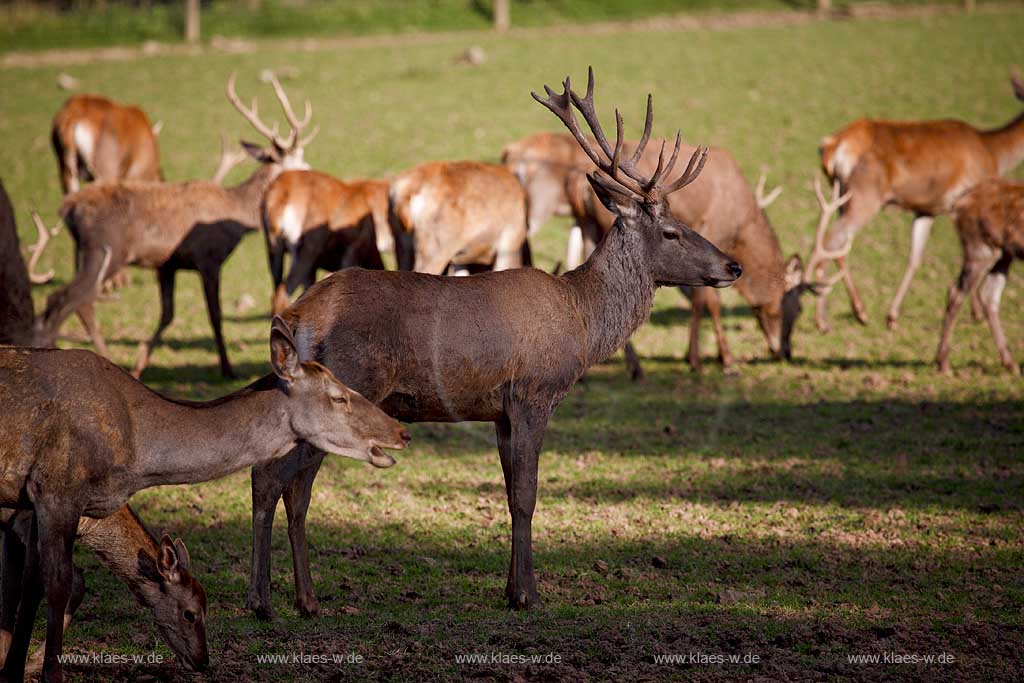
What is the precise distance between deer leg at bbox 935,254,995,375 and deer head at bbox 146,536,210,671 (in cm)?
839

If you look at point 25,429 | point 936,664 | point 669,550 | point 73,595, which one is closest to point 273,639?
point 73,595

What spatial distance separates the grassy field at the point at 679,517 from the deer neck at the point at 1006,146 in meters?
1.71

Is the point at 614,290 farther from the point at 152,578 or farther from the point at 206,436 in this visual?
the point at 152,578

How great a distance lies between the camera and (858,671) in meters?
5.29

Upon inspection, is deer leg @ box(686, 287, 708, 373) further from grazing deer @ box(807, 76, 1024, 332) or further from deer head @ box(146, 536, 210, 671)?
deer head @ box(146, 536, 210, 671)

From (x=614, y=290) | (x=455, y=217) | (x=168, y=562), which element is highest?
(x=614, y=290)

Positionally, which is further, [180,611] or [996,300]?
[996,300]

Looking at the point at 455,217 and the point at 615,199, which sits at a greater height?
the point at 615,199

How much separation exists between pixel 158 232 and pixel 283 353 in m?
6.38

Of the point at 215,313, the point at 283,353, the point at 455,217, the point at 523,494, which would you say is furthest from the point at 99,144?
the point at 283,353

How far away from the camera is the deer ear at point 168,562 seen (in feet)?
15.9

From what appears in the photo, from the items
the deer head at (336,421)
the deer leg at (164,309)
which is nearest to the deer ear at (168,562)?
the deer head at (336,421)

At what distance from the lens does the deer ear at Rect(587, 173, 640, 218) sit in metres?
6.39

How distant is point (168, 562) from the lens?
191 inches
